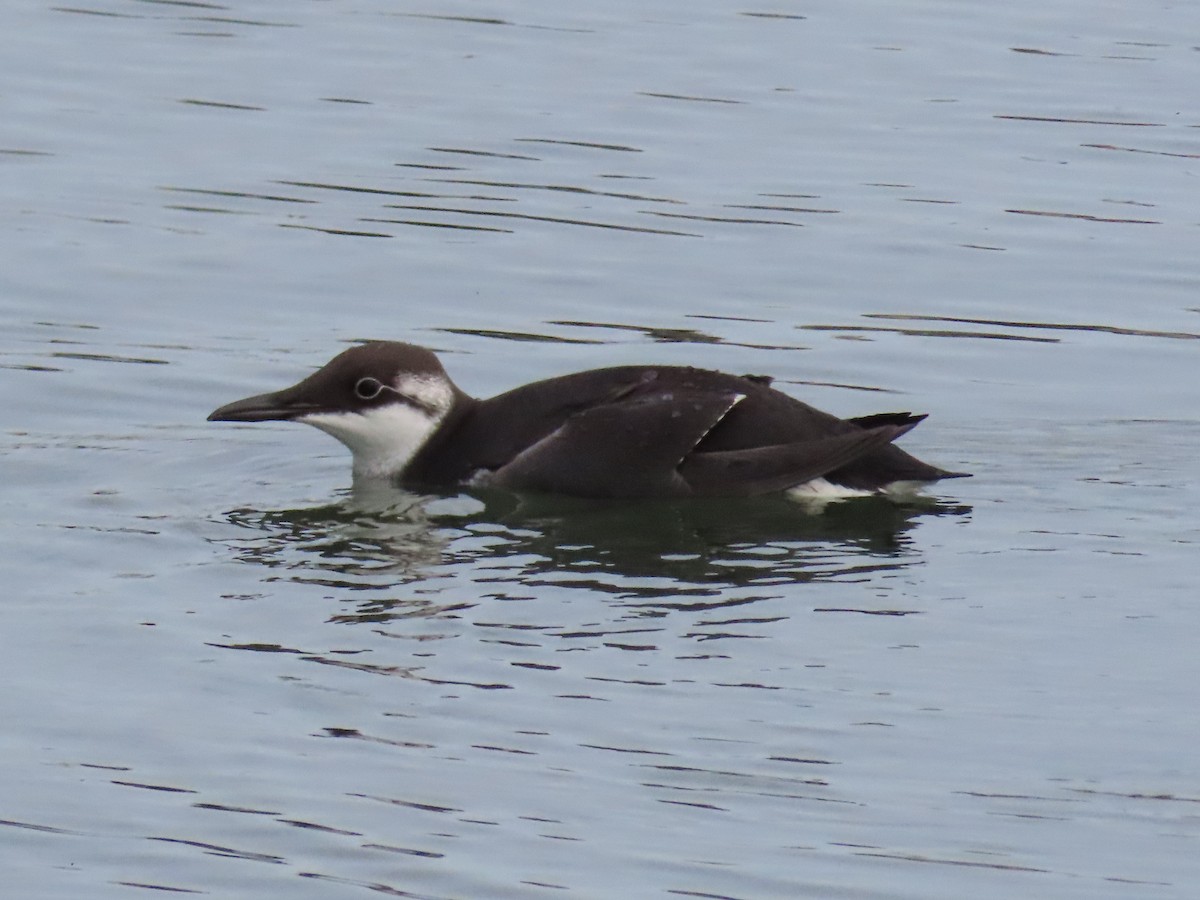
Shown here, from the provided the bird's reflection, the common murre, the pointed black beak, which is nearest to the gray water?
the bird's reflection

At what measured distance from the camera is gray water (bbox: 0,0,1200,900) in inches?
295

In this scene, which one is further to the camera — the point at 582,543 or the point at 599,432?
the point at 599,432

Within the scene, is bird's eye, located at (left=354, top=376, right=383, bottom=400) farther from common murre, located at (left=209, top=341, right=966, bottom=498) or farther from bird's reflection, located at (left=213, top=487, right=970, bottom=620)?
bird's reflection, located at (left=213, top=487, right=970, bottom=620)

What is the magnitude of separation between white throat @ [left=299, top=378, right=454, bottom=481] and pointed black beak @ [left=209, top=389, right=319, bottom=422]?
2.1 inches

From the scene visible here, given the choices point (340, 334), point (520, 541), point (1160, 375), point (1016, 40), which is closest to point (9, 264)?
point (340, 334)

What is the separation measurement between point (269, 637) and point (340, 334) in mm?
4964

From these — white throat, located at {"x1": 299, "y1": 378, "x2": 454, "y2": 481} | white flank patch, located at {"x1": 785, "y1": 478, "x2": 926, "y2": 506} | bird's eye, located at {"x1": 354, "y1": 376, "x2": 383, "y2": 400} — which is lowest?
white flank patch, located at {"x1": 785, "y1": 478, "x2": 926, "y2": 506}

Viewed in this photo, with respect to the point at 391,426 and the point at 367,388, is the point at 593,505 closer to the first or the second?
the point at 391,426

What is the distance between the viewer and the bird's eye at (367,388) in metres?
11.5

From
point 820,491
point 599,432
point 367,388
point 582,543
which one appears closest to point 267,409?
point 367,388

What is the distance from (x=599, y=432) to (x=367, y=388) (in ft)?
3.82

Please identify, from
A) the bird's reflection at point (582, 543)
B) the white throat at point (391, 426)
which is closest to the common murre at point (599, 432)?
the white throat at point (391, 426)

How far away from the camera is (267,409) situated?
1133cm

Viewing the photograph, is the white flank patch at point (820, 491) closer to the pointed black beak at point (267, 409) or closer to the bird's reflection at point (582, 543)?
the bird's reflection at point (582, 543)
